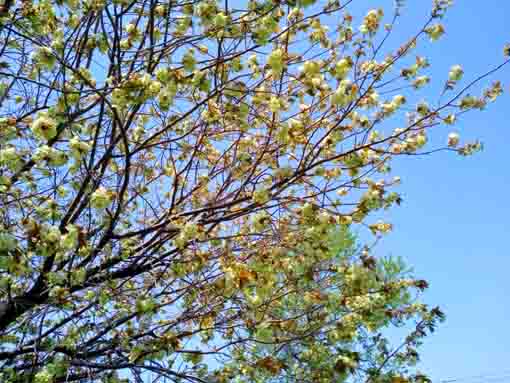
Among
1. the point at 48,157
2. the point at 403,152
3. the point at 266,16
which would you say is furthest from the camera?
the point at 403,152

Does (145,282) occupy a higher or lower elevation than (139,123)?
lower

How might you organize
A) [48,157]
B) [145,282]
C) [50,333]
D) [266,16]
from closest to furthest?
[48,157] < [266,16] < [50,333] < [145,282]

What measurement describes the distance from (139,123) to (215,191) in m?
0.96

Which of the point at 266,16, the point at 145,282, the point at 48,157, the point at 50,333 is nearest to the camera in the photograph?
the point at 48,157

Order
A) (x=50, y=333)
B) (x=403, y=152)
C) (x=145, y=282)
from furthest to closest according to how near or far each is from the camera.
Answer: (x=145, y=282) < (x=403, y=152) < (x=50, y=333)

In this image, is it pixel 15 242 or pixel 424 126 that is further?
pixel 424 126

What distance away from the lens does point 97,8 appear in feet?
12.0

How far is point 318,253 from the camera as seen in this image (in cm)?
393

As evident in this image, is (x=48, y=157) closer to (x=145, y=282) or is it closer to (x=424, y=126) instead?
(x=145, y=282)

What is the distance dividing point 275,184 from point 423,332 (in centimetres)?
166

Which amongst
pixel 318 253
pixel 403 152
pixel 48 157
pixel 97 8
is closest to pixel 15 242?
pixel 48 157

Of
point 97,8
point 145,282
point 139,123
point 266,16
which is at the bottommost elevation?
point 145,282

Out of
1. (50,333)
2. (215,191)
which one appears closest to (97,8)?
(215,191)

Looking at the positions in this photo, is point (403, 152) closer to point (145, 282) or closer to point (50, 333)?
point (145, 282)
